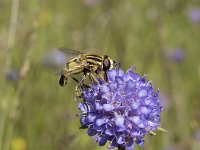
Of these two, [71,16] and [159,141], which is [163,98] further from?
[71,16]

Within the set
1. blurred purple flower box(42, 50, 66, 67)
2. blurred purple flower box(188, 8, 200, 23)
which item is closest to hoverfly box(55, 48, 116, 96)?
blurred purple flower box(42, 50, 66, 67)

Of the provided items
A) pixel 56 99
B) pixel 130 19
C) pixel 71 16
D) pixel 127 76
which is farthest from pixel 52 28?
pixel 127 76

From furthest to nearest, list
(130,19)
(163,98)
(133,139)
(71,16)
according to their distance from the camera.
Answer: (71,16), (130,19), (163,98), (133,139)

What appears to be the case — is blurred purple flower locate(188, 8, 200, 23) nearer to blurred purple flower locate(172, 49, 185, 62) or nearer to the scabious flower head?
blurred purple flower locate(172, 49, 185, 62)

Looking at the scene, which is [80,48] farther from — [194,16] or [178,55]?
[194,16]

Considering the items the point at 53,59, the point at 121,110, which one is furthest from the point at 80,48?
the point at 121,110

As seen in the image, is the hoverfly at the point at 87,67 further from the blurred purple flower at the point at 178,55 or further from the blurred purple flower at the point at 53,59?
the blurred purple flower at the point at 178,55

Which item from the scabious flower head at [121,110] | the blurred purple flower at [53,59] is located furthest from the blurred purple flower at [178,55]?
the scabious flower head at [121,110]

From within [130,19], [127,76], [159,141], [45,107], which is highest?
[130,19]
